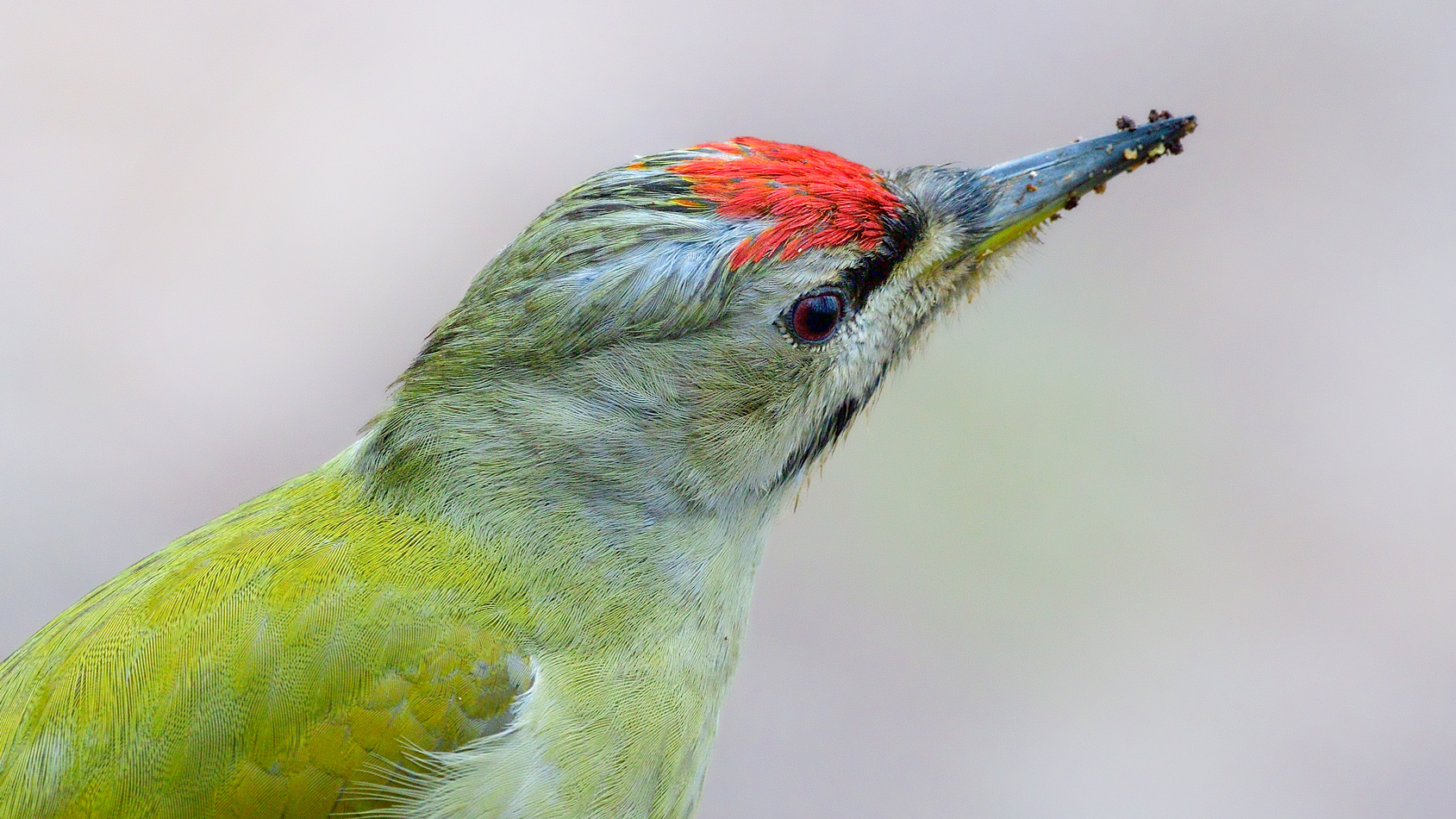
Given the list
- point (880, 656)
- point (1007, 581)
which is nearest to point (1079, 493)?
point (1007, 581)

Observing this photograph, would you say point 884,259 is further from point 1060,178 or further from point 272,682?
point 272,682

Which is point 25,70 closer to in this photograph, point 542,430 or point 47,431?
point 47,431

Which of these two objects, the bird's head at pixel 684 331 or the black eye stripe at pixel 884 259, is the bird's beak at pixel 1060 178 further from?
the black eye stripe at pixel 884 259

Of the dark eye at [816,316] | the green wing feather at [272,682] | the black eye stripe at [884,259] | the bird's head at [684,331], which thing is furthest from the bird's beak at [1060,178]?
the green wing feather at [272,682]

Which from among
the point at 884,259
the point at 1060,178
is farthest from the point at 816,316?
the point at 1060,178

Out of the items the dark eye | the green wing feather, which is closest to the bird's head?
the dark eye

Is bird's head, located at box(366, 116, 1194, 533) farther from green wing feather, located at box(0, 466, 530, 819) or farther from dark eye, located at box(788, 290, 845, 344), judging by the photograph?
green wing feather, located at box(0, 466, 530, 819)

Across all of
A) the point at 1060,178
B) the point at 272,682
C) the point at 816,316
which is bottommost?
the point at 272,682
